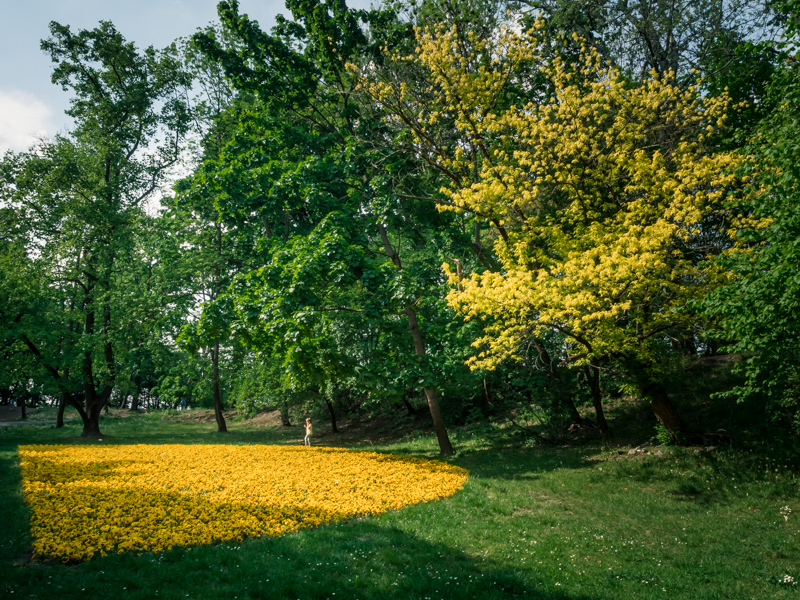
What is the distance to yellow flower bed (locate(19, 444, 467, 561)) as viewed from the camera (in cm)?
670

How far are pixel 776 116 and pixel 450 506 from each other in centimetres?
996

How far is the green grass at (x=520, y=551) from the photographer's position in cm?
532

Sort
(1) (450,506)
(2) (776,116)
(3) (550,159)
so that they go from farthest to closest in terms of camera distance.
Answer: (3) (550,159), (1) (450,506), (2) (776,116)

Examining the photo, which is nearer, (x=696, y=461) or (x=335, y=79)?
(x=696, y=461)

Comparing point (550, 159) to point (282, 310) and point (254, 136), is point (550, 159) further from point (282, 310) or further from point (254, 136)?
point (254, 136)

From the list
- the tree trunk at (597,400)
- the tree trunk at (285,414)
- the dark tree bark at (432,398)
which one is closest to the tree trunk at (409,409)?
the tree trunk at (285,414)

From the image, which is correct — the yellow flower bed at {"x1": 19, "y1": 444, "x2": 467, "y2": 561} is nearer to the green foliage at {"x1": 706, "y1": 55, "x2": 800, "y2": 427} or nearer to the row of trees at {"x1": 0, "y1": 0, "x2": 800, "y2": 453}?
the row of trees at {"x1": 0, "y1": 0, "x2": 800, "y2": 453}

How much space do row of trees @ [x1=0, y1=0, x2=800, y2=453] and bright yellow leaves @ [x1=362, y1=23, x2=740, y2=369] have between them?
0.10 m

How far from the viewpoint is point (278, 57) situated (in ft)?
55.2

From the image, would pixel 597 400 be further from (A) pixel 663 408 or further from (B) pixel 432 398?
(B) pixel 432 398

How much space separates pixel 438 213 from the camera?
17.1 m

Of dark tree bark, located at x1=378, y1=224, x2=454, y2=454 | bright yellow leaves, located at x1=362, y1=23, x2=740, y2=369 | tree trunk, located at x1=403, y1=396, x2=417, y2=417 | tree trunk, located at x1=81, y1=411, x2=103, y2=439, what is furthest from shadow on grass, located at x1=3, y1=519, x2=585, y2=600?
tree trunk, located at x1=81, y1=411, x2=103, y2=439

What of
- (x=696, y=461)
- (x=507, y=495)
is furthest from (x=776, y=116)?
(x=507, y=495)

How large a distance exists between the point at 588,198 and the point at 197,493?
11.9 metres
